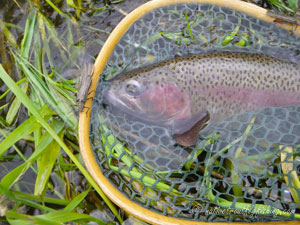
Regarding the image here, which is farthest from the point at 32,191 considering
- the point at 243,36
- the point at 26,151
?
the point at 243,36

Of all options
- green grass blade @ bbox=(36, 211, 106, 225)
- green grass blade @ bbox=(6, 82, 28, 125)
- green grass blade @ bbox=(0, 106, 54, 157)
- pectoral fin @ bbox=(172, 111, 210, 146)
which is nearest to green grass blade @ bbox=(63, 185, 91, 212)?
green grass blade @ bbox=(36, 211, 106, 225)

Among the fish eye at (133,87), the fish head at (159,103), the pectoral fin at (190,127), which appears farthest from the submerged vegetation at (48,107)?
the fish eye at (133,87)

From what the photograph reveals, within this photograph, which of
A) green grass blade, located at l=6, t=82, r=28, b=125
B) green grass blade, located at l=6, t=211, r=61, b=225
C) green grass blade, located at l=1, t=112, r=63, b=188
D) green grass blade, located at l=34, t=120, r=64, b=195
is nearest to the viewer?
green grass blade, located at l=6, t=211, r=61, b=225

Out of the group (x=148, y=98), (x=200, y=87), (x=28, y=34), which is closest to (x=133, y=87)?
(x=148, y=98)

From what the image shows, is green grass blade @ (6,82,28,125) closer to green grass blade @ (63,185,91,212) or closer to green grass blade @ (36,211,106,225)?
green grass blade @ (63,185,91,212)

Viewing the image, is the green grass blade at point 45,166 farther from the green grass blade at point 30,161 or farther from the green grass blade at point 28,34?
the green grass blade at point 28,34

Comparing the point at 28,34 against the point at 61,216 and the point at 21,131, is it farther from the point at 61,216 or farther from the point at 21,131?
the point at 61,216
